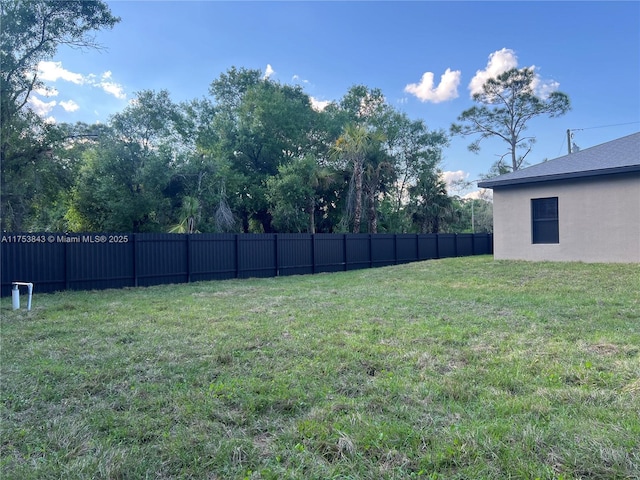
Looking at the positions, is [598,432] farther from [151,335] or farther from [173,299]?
[173,299]

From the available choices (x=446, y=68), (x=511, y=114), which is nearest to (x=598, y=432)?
(x=446, y=68)

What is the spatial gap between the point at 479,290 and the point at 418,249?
969 cm

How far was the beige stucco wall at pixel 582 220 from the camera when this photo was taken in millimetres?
10625

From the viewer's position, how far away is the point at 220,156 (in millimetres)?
21359

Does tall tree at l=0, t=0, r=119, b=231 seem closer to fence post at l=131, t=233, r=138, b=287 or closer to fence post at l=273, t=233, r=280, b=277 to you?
fence post at l=131, t=233, r=138, b=287

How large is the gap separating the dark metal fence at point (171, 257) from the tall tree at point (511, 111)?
16074 mm

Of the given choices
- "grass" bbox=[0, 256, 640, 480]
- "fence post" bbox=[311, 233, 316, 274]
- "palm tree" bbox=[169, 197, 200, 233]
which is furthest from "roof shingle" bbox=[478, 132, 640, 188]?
"palm tree" bbox=[169, 197, 200, 233]

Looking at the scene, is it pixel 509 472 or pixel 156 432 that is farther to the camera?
pixel 156 432

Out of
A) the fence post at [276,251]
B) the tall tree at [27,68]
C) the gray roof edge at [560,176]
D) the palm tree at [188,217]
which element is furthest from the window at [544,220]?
the tall tree at [27,68]

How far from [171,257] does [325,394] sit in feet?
29.8

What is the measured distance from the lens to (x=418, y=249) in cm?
1816

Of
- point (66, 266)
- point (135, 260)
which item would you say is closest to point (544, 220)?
A: point (135, 260)

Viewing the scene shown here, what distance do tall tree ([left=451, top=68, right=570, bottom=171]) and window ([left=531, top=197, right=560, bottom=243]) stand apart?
59.9ft

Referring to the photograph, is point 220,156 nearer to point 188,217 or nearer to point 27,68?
point 188,217
